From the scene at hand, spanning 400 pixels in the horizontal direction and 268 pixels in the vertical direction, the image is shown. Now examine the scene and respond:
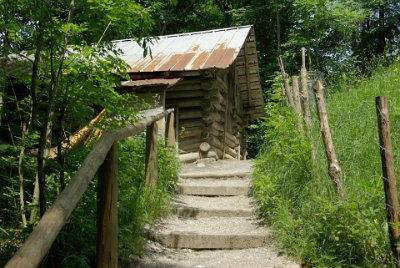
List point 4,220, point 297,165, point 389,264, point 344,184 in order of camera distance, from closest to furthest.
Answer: point 389,264 → point 344,184 → point 4,220 → point 297,165

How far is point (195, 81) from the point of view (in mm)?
8758

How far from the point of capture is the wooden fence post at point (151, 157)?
14.7 feet

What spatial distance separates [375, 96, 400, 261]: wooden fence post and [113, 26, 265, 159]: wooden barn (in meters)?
4.56

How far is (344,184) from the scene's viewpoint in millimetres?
3332

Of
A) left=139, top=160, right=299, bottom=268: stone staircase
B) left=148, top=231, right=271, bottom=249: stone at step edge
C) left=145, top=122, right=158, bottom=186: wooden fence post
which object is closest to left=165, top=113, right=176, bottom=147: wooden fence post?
left=139, top=160, right=299, bottom=268: stone staircase

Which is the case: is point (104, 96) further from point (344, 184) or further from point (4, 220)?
point (344, 184)

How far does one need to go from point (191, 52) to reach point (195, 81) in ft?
2.50

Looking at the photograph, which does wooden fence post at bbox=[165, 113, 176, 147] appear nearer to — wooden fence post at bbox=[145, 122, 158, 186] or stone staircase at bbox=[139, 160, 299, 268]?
stone staircase at bbox=[139, 160, 299, 268]

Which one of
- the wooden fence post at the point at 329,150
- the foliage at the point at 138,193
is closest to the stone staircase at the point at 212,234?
the foliage at the point at 138,193

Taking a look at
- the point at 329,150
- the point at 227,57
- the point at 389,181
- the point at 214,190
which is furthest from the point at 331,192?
the point at 227,57

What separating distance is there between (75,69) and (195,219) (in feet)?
7.85

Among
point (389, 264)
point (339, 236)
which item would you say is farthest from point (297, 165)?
point (389, 264)

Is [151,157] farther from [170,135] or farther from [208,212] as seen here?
[170,135]

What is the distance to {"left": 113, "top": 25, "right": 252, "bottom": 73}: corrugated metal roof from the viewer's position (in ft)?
26.1
